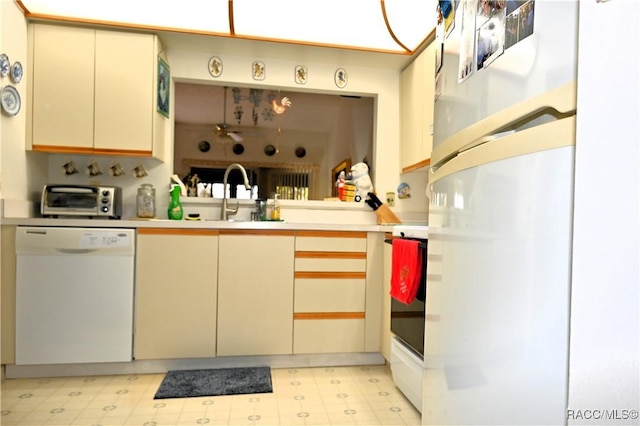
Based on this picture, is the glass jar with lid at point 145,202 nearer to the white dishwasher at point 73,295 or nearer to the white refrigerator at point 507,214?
the white dishwasher at point 73,295

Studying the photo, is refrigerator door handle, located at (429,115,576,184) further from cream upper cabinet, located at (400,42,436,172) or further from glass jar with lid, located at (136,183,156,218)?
glass jar with lid, located at (136,183,156,218)

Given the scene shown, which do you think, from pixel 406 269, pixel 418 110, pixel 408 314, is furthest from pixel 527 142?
pixel 418 110

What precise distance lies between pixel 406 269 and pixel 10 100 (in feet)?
8.03

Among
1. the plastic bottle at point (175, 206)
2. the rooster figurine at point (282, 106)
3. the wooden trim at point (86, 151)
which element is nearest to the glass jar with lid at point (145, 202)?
the plastic bottle at point (175, 206)

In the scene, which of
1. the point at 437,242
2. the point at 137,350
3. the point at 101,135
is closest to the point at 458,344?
the point at 437,242

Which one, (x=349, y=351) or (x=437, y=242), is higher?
(x=437, y=242)

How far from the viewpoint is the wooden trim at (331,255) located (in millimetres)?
2254

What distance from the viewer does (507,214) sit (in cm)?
56

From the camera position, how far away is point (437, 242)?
0.84 meters

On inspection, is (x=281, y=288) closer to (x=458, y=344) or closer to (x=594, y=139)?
(x=458, y=344)

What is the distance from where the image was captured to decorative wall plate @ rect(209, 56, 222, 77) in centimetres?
268

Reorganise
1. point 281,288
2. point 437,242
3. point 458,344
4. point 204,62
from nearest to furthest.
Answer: point 458,344
point 437,242
point 281,288
point 204,62

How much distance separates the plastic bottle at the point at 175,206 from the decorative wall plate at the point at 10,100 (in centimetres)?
98

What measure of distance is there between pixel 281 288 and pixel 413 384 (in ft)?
3.08
